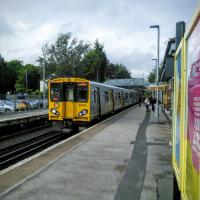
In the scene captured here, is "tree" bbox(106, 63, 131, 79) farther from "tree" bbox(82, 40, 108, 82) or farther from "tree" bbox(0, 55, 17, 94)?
"tree" bbox(0, 55, 17, 94)

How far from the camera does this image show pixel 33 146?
13734 mm

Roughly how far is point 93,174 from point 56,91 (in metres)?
10.3

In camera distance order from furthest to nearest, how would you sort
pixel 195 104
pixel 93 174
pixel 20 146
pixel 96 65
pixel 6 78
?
pixel 6 78 → pixel 96 65 → pixel 20 146 → pixel 93 174 → pixel 195 104

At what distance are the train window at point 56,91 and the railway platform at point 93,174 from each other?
20.6 ft

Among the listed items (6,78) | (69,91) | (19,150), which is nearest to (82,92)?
(69,91)

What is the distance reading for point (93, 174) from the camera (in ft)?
22.7

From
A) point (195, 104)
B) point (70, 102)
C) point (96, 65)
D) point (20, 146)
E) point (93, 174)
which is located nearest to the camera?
point (195, 104)

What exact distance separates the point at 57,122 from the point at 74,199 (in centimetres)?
1140

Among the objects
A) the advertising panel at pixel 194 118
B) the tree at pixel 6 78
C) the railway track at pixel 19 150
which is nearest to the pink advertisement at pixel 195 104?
the advertising panel at pixel 194 118

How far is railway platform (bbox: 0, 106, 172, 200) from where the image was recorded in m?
5.62

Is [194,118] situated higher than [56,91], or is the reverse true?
[56,91]

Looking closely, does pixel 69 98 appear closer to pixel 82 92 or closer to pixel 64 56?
pixel 82 92

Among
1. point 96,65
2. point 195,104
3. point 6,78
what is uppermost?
point 96,65

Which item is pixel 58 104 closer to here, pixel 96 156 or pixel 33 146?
pixel 33 146
